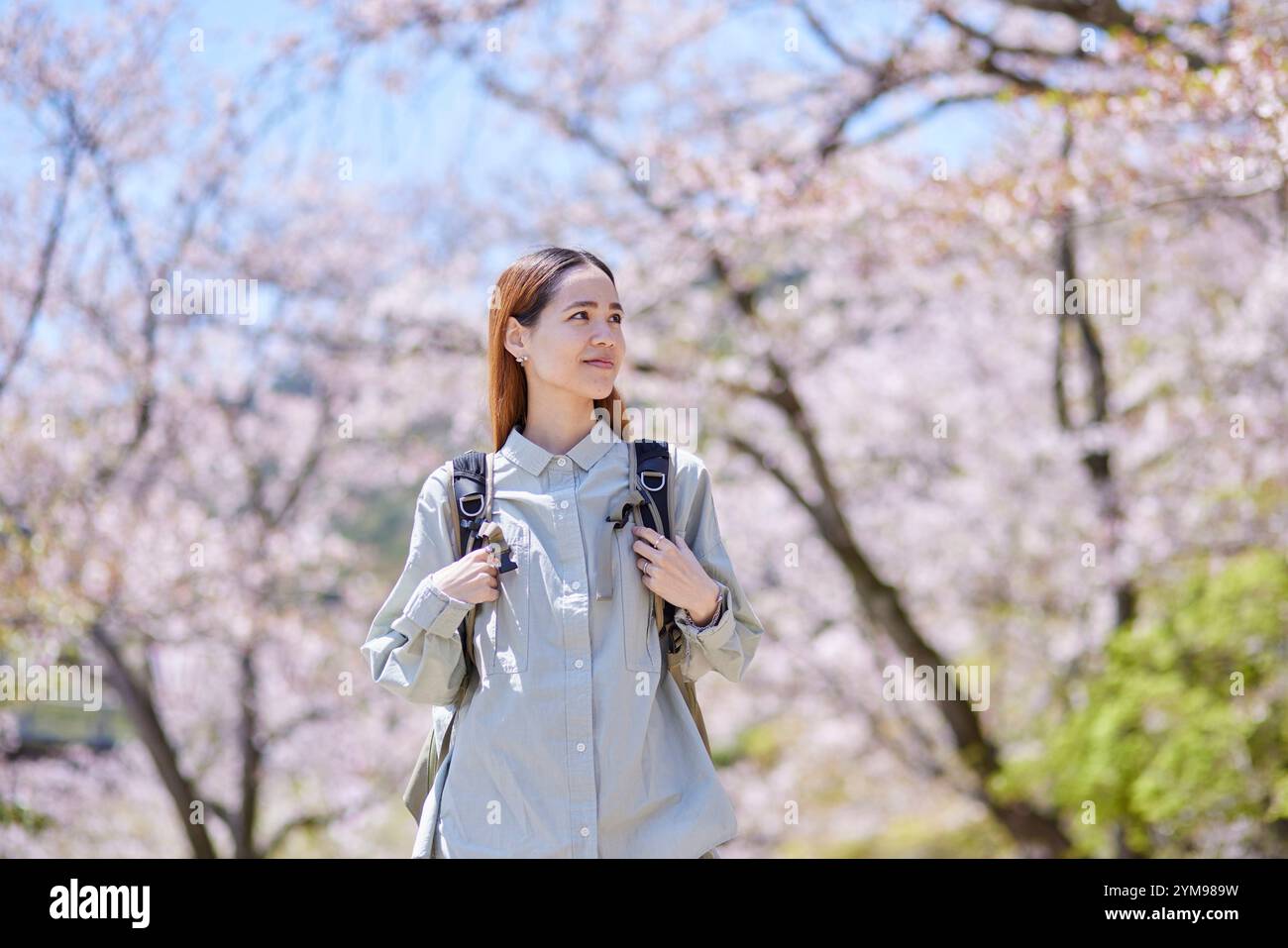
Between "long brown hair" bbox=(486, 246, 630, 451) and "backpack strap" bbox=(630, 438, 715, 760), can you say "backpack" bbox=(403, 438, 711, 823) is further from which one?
"long brown hair" bbox=(486, 246, 630, 451)

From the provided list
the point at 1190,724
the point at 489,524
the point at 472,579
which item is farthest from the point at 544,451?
the point at 1190,724

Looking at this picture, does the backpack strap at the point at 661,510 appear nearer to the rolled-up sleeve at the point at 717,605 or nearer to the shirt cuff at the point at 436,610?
the rolled-up sleeve at the point at 717,605

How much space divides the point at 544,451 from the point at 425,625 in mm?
390

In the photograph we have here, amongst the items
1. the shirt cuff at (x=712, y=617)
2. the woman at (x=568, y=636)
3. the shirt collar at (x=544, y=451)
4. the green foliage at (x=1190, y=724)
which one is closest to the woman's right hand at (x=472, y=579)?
the woman at (x=568, y=636)

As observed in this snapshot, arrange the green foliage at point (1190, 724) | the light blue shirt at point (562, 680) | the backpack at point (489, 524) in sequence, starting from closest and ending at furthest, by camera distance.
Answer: the light blue shirt at point (562, 680)
the backpack at point (489, 524)
the green foliage at point (1190, 724)

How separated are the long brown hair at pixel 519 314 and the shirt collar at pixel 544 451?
8cm

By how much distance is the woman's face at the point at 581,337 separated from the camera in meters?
2.30

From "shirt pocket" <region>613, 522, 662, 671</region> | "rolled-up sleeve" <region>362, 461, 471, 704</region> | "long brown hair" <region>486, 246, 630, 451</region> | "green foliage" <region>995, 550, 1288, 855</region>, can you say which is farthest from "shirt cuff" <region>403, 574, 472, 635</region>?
"green foliage" <region>995, 550, 1288, 855</region>

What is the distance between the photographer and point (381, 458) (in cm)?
1176

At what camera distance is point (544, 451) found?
2330 millimetres

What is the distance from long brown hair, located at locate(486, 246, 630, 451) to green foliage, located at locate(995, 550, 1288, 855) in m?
4.72

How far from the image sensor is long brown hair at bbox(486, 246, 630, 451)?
2.35 meters

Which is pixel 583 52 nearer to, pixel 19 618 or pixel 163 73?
pixel 163 73

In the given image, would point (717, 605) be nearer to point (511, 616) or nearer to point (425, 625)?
point (511, 616)
